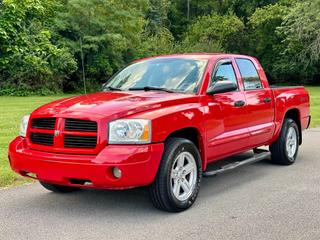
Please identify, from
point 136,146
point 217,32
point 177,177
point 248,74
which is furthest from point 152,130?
point 217,32

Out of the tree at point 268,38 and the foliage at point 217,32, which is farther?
the foliage at point 217,32

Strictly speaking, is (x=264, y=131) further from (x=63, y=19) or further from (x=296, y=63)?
(x=296, y=63)

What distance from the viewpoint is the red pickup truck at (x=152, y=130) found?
5035 mm

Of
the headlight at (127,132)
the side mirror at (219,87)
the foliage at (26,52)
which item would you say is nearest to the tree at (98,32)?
the foliage at (26,52)

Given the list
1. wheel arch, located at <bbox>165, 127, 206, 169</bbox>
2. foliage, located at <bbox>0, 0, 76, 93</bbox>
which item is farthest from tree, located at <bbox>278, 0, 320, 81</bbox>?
wheel arch, located at <bbox>165, 127, 206, 169</bbox>

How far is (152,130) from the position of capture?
201 inches

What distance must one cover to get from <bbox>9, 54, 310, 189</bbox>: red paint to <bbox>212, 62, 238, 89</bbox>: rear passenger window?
0.12 meters

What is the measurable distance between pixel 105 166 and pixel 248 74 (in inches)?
131

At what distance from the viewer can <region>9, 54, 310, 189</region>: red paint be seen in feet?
16.3

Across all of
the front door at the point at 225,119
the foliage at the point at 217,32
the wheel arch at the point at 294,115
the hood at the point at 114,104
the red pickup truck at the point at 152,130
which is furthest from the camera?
the foliage at the point at 217,32

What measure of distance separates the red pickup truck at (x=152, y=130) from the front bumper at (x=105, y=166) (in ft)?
0.03

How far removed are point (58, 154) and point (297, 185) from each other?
3391mm

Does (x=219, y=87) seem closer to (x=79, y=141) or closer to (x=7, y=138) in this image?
(x=79, y=141)

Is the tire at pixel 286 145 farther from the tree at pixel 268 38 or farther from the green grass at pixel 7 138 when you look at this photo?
the tree at pixel 268 38
